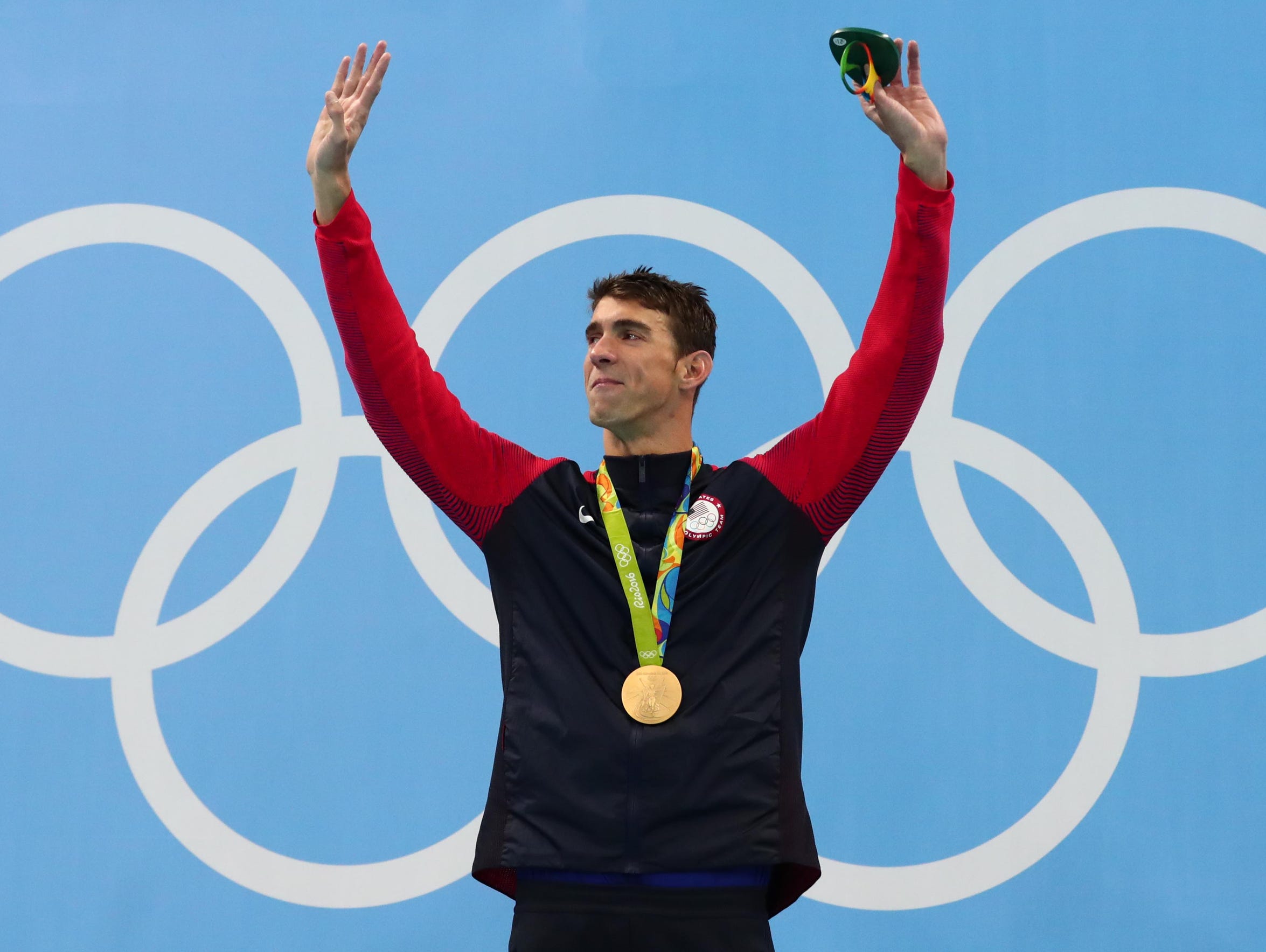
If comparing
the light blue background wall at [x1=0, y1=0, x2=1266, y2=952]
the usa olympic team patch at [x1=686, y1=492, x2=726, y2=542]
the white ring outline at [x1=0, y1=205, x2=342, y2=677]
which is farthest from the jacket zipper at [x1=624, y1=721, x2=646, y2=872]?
the white ring outline at [x1=0, y1=205, x2=342, y2=677]

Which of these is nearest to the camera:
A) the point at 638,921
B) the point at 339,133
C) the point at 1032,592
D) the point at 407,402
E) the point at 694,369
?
the point at 638,921

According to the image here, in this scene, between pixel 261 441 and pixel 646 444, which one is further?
pixel 261 441

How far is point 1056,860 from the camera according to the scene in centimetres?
269

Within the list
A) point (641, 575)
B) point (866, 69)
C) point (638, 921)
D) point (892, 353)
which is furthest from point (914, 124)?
point (638, 921)

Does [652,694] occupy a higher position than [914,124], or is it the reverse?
[914,124]

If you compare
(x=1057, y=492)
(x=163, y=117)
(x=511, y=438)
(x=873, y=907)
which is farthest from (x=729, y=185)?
(x=873, y=907)

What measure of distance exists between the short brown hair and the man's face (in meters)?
0.01

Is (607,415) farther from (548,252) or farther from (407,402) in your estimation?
(548,252)

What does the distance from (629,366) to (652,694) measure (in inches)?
21.3

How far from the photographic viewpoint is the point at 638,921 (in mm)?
1706

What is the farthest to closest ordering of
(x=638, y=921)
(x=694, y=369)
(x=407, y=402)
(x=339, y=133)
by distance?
1. (x=694, y=369)
2. (x=407, y=402)
3. (x=339, y=133)
4. (x=638, y=921)

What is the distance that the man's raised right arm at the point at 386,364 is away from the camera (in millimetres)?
1845

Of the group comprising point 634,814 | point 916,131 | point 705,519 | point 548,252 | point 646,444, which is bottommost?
point 634,814

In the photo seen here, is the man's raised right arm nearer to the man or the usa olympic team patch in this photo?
the man
